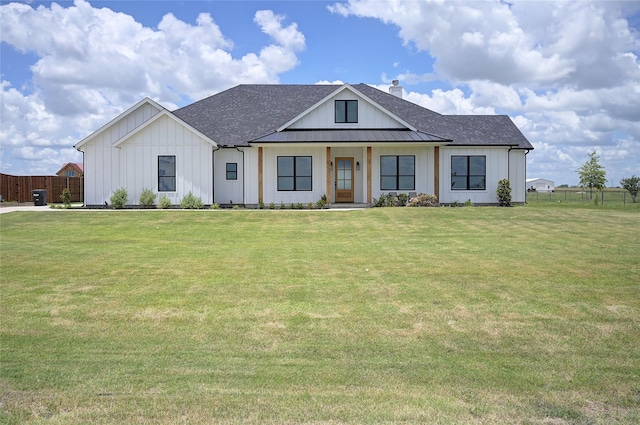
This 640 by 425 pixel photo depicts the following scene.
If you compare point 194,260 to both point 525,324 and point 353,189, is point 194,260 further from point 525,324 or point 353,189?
point 353,189

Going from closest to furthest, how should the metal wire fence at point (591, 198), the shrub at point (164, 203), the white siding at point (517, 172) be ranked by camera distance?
the shrub at point (164, 203) → the white siding at point (517, 172) → the metal wire fence at point (591, 198)

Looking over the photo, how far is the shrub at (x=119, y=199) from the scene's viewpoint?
26.1m

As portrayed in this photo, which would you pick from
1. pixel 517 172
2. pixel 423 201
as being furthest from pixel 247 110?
pixel 517 172

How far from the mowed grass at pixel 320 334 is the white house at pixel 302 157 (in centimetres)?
1292

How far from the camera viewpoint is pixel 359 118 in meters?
27.7

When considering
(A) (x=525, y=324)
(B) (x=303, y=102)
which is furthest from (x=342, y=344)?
(B) (x=303, y=102)

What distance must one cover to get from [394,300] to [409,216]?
12886mm

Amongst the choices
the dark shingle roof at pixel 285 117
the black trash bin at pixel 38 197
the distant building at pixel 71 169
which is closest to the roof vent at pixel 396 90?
the dark shingle roof at pixel 285 117

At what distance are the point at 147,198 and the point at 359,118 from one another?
1141 centimetres

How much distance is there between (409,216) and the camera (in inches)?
829

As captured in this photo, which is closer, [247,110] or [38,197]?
[38,197]

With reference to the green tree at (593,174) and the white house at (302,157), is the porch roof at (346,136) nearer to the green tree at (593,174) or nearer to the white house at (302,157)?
the white house at (302,157)

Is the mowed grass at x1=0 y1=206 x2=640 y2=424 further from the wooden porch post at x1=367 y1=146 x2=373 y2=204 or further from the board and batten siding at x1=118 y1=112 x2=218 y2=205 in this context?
the board and batten siding at x1=118 y1=112 x2=218 y2=205

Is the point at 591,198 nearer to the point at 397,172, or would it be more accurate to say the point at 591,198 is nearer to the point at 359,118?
the point at 397,172
